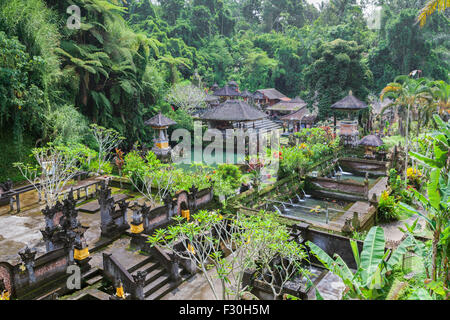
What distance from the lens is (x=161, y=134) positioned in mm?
23609

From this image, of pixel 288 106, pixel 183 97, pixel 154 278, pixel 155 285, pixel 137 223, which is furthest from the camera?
pixel 288 106

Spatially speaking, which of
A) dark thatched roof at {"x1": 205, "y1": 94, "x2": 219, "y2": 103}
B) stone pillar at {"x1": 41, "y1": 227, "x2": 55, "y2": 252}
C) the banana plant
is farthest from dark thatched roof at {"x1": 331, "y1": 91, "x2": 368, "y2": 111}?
stone pillar at {"x1": 41, "y1": 227, "x2": 55, "y2": 252}

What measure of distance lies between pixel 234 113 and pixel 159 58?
45.7 feet

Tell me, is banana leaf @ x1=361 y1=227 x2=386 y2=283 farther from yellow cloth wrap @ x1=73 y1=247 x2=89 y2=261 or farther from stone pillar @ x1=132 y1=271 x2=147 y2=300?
yellow cloth wrap @ x1=73 y1=247 x2=89 y2=261

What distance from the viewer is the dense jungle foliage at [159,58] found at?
55.6 ft

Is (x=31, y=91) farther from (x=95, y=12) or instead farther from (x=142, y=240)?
(x=142, y=240)

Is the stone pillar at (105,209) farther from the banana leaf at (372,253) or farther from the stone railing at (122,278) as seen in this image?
the banana leaf at (372,253)

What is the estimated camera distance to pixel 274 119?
40094 mm

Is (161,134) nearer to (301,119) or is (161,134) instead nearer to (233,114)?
(233,114)

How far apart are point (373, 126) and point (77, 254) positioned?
26.8 meters

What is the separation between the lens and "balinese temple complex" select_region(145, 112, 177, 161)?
2303 centimetres

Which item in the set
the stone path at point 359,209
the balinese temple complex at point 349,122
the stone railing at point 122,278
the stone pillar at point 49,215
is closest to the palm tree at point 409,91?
the balinese temple complex at point 349,122

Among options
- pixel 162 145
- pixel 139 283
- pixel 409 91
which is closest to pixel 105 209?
pixel 139 283

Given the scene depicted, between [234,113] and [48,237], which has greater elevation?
[234,113]
